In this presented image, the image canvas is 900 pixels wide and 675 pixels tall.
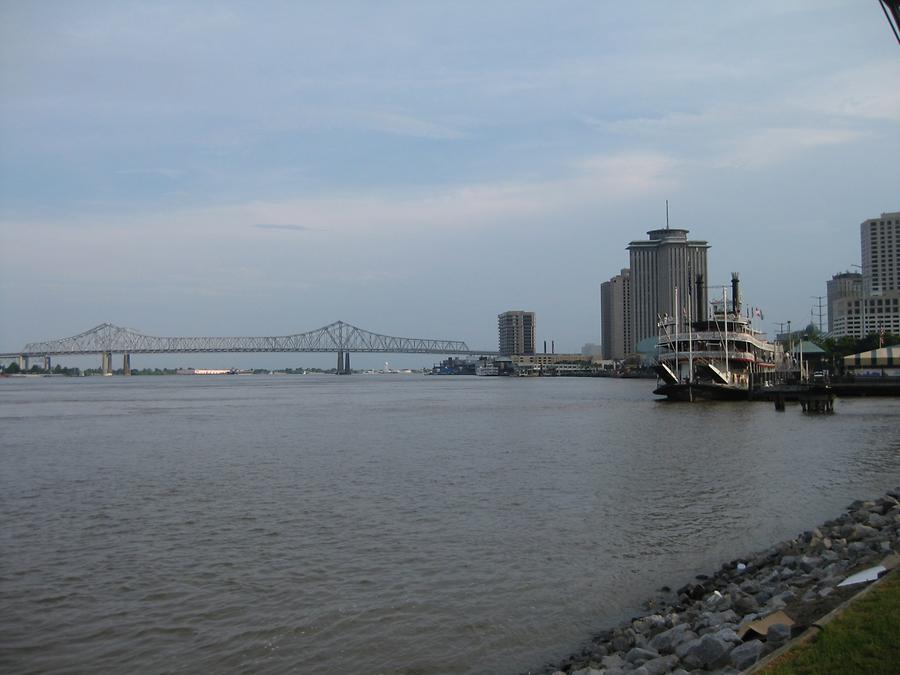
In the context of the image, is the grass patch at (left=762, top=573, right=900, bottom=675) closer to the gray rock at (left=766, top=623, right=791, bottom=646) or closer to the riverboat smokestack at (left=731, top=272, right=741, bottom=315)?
the gray rock at (left=766, top=623, right=791, bottom=646)

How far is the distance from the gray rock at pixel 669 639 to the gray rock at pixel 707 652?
0.63 m

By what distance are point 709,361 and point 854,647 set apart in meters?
58.4

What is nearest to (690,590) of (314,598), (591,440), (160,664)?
(314,598)

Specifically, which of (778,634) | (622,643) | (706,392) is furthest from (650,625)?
(706,392)

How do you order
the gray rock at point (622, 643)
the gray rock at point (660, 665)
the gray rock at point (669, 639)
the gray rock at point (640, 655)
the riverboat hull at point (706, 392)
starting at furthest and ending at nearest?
the riverboat hull at point (706, 392), the gray rock at point (622, 643), the gray rock at point (669, 639), the gray rock at point (640, 655), the gray rock at point (660, 665)

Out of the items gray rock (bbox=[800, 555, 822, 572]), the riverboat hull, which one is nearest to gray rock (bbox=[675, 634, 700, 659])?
gray rock (bbox=[800, 555, 822, 572])

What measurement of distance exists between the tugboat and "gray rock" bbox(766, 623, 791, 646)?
5346 cm

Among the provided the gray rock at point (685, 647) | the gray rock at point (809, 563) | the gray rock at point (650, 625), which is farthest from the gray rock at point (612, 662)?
the gray rock at point (809, 563)

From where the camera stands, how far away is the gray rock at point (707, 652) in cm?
711

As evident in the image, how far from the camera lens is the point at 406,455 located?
1124 inches

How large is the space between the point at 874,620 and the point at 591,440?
27.6m

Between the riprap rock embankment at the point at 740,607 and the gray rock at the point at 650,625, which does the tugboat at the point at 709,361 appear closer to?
the riprap rock embankment at the point at 740,607

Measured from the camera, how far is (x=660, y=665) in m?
7.31

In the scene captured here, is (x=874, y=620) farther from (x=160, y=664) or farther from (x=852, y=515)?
(x=852, y=515)
